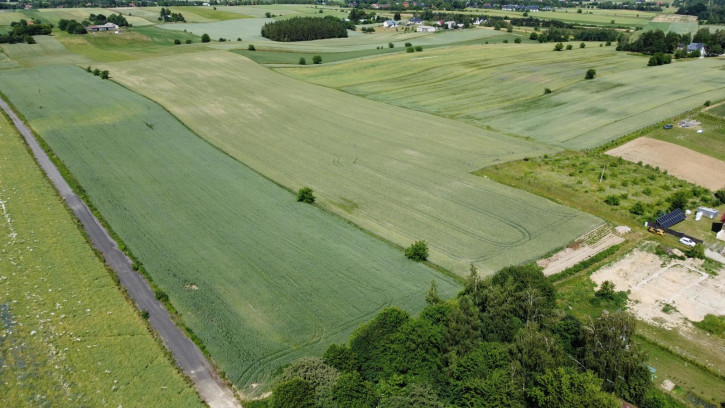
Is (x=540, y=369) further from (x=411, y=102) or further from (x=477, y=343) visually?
(x=411, y=102)

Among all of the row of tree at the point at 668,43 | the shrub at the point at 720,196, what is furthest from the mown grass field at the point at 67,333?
the row of tree at the point at 668,43

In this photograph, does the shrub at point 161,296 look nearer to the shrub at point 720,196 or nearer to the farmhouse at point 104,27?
the shrub at point 720,196

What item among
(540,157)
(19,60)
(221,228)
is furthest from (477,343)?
(19,60)

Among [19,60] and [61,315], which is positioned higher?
[19,60]

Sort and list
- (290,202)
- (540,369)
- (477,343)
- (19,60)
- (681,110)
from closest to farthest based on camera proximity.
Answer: (540,369), (477,343), (290,202), (681,110), (19,60)

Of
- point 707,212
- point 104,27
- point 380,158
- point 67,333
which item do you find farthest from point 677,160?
point 104,27

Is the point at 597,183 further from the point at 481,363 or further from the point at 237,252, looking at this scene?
the point at 237,252

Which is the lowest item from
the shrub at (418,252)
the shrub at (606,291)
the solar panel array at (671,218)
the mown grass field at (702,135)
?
the shrub at (606,291)
